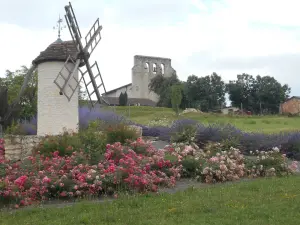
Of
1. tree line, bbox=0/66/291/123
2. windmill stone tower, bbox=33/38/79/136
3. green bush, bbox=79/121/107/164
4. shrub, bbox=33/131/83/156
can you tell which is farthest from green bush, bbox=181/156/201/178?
tree line, bbox=0/66/291/123

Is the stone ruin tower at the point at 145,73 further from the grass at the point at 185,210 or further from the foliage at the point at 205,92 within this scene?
the grass at the point at 185,210

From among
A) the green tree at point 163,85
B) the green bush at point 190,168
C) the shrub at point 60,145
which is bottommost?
the green bush at point 190,168

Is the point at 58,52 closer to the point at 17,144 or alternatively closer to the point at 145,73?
the point at 17,144

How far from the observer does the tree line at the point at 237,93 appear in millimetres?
71562

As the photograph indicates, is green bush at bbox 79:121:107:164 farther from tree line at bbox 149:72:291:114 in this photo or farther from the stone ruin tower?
the stone ruin tower

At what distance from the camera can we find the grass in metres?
6.69

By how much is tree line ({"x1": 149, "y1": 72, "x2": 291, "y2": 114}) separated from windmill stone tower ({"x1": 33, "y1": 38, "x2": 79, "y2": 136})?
177 feet

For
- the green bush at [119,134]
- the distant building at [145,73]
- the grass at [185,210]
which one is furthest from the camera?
the distant building at [145,73]

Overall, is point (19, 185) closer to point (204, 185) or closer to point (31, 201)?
point (31, 201)

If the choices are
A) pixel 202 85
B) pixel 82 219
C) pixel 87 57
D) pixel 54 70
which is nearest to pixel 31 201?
pixel 82 219

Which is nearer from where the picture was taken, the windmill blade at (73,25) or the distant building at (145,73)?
the windmill blade at (73,25)

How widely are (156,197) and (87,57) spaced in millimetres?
11137

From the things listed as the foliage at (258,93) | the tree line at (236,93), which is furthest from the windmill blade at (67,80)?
the foliage at (258,93)

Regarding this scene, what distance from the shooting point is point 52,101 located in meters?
16.5
